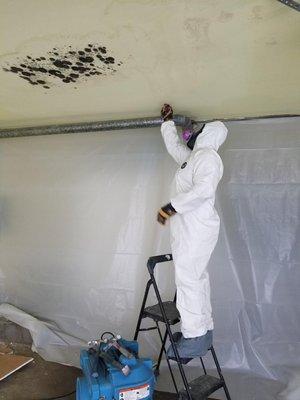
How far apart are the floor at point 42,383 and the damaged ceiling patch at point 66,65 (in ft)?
5.97

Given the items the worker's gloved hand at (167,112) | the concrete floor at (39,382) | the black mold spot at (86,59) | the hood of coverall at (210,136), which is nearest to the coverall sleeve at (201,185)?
the hood of coverall at (210,136)

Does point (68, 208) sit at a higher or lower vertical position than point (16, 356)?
higher

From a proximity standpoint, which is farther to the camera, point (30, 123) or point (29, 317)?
point (29, 317)

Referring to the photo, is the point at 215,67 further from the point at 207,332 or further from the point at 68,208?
the point at 68,208

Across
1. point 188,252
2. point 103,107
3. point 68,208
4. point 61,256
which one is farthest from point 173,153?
point 61,256

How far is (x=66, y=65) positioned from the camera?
141cm

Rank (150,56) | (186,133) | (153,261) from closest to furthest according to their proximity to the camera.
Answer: (150,56)
(153,261)
(186,133)

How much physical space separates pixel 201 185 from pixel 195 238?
26 cm

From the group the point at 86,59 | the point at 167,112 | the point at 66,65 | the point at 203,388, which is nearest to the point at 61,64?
the point at 66,65

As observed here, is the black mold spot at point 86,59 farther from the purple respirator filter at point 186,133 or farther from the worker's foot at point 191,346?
the worker's foot at point 191,346

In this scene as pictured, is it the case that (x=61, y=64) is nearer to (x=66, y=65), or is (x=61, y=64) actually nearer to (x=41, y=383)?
(x=66, y=65)

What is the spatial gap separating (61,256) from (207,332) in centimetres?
138

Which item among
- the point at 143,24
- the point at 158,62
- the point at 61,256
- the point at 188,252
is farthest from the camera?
the point at 61,256

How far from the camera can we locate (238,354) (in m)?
2.14
